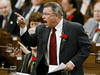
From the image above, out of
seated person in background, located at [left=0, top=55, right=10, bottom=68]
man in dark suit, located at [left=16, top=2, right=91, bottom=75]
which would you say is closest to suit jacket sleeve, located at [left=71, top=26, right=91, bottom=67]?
man in dark suit, located at [left=16, top=2, right=91, bottom=75]

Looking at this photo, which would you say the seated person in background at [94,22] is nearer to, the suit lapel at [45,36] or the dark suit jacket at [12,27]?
the dark suit jacket at [12,27]

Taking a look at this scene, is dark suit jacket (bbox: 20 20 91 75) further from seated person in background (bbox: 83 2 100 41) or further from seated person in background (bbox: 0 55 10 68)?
seated person in background (bbox: 83 2 100 41)

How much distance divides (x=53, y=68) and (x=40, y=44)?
0.36 m

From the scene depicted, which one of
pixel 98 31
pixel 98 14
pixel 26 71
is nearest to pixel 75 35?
pixel 26 71

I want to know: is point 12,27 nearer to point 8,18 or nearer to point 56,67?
point 8,18

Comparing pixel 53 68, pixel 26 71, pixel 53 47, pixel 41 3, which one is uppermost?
pixel 41 3

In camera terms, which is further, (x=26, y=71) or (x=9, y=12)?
(x=9, y=12)

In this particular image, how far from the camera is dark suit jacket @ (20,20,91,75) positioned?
2465mm

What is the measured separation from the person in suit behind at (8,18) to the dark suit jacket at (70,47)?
10.1 feet

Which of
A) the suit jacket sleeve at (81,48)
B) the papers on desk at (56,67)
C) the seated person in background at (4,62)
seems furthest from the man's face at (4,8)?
the papers on desk at (56,67)

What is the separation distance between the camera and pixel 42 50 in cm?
254

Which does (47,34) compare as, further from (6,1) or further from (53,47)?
(6,1)

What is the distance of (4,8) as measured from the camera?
19.1 feet

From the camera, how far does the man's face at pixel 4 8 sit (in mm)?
5707
